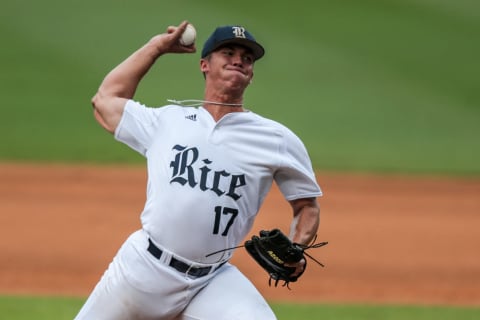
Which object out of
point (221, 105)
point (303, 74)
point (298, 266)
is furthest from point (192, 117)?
point (303, 74)

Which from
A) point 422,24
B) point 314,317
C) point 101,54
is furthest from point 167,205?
point 422,24

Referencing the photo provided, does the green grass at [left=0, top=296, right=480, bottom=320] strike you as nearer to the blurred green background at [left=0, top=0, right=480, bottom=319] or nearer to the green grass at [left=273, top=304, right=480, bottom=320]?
the green grass at [left=273, top=304, right=480, bottom=320]

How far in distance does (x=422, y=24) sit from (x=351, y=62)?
2.84 metres

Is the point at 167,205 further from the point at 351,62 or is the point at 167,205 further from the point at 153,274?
the point at 351,62

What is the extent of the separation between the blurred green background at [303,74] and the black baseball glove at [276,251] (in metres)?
11.4

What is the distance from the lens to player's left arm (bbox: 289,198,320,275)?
210 inches

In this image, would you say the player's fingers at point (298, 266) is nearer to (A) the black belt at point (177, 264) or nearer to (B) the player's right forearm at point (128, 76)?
(A) the black belt at point (177, 264)

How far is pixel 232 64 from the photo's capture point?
5.38 metres

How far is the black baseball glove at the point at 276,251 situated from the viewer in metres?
5.15

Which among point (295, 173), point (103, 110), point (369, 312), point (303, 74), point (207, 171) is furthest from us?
point (303, 74)

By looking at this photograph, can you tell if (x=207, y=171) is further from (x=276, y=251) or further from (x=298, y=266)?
(x=298, y=266)

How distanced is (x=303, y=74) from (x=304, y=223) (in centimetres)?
1626

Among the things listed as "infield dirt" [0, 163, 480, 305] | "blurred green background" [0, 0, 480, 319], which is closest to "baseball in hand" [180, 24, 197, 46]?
"infield dirt" [0, 163, 480, 305]

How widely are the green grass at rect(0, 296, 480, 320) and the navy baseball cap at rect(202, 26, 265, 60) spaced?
12.4ft
